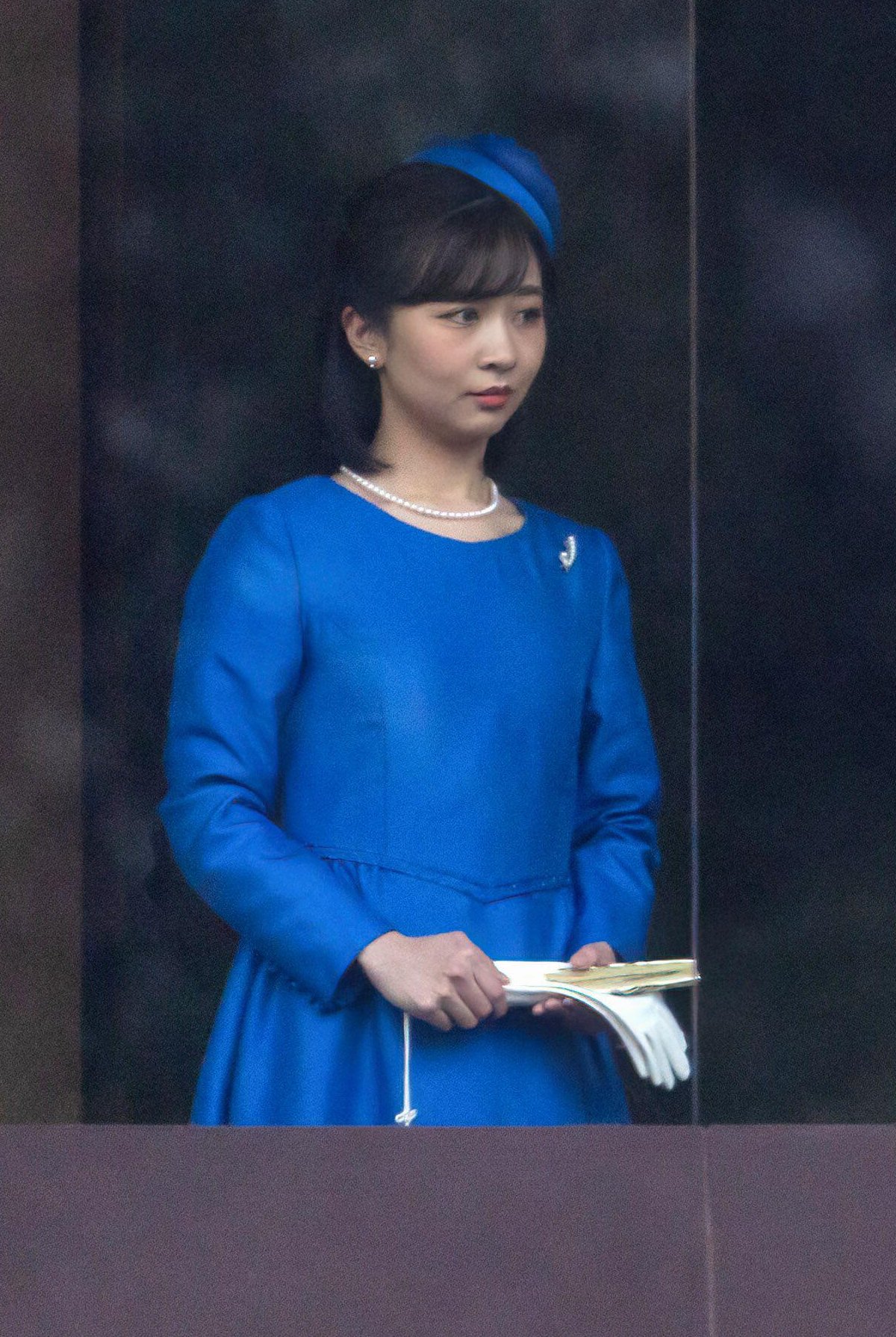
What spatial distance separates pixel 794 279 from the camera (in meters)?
3.26

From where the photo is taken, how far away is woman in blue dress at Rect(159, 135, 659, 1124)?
311 centimetres

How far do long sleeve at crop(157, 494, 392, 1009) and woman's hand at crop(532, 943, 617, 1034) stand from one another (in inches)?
10.0

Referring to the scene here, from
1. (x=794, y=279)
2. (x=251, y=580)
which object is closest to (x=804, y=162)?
(x=794, y=279)

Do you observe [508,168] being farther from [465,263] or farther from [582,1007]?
[582,1007]

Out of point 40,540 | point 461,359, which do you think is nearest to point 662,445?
point 461,359

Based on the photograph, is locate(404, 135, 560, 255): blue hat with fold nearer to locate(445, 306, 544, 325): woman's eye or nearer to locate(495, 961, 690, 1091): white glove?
locate(445, 306, 544, 325): woman's eye

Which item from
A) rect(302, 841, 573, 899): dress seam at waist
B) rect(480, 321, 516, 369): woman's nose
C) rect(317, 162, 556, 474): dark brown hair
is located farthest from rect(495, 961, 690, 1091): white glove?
rect(480, 321, 516, 369): woman's nose

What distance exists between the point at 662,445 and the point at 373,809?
68 cm

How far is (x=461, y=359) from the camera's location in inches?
126

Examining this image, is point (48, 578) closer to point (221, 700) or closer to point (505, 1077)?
point (221, 700)

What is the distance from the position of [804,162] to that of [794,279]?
0.17m

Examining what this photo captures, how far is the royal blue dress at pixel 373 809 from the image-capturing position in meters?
3.10

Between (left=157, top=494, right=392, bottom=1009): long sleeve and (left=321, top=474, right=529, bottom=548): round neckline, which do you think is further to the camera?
(left=321, top=474, right=529, bottom=548): round neckline

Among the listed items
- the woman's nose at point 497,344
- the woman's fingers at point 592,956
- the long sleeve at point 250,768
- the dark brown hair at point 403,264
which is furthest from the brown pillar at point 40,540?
the woman's fingers at point 592,956
